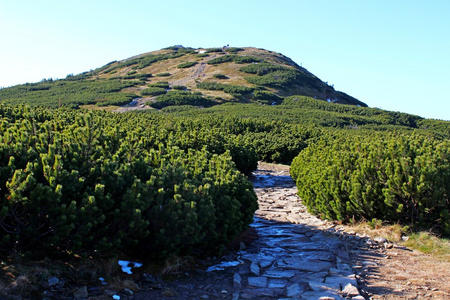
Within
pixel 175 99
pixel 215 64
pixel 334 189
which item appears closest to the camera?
pixel 334 189

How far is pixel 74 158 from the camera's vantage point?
5129 mm

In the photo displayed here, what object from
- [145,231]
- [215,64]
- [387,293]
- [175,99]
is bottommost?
[387,293]

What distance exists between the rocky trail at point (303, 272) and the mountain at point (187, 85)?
1441 inches

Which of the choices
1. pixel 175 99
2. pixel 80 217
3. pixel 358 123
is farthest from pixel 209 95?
pixel 80 217

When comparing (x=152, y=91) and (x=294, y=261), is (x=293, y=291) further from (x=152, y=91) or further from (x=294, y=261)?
(x=152, y=91)

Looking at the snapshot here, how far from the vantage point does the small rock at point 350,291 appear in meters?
4.69

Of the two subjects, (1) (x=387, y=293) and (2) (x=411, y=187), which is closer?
(1) (x=387, y=293)

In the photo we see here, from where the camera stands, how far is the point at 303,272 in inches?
219

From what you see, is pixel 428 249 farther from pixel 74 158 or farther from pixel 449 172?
pixel 74 158

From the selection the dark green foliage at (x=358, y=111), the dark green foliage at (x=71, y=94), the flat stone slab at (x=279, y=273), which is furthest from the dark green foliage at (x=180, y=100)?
the flat stone slab at (x=279, y=273)

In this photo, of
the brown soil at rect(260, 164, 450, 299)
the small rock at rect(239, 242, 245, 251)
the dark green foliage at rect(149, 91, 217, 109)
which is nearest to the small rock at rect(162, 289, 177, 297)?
the small rock at rect(239, 242, 245, 251)

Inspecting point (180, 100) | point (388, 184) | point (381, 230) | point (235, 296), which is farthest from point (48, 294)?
point (180, 100)

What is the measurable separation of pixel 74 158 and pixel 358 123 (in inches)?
1515

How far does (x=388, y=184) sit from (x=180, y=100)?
1518 inches
